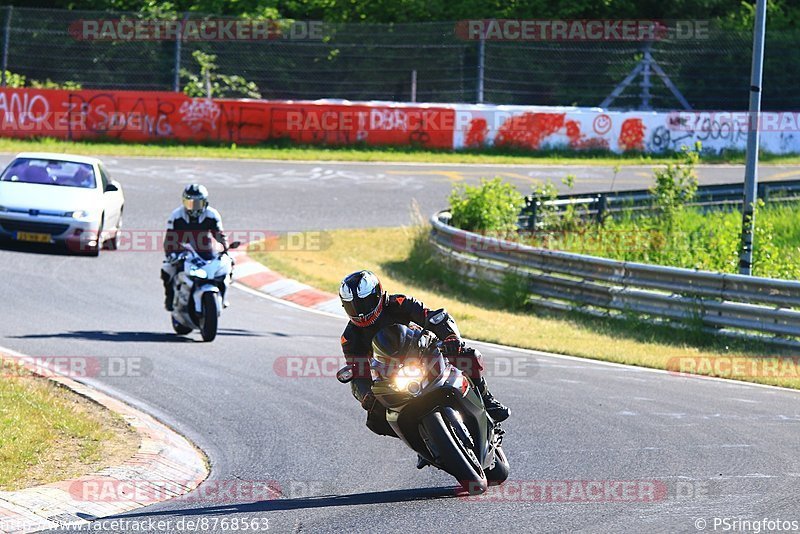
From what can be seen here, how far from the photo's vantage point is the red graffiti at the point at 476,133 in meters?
33.0

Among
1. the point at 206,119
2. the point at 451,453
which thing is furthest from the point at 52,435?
the point at 206,119

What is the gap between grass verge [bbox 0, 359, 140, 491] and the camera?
8148 millimetres

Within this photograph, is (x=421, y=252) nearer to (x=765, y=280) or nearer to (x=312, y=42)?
(x=765, y=280)

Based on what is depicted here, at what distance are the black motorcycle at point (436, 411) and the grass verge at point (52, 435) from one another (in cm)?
214

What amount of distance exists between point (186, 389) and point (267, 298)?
22.3 ft

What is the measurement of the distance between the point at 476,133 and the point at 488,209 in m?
12.1

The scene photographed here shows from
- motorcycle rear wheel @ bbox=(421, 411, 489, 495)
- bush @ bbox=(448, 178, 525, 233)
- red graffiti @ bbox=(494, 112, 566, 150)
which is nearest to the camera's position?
motorcycle rear wheel @ bbox=(421, 411, 489, 495)

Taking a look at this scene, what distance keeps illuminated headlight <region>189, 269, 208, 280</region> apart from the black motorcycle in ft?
20.2

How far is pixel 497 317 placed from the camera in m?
17.3

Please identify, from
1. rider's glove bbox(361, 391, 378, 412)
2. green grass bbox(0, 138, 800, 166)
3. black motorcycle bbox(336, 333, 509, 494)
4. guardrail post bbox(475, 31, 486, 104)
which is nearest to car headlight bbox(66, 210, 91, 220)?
green grass bbox(0, 138, 800, 166)

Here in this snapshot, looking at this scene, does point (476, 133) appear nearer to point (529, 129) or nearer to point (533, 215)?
point (529, 129)

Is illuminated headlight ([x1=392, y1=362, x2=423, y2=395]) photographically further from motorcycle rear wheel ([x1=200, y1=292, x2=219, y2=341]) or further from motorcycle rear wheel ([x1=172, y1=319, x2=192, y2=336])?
motorcycle rear wheel ([x1=172, y1=319, x2=192, y2=336])

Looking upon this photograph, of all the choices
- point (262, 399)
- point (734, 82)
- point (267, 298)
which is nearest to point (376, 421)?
point (262, 399)

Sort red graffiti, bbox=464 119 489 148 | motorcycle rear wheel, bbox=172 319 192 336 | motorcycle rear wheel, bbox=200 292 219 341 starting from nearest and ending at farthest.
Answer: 1. motorcycle rear wheel, bbox=200 292 219 341
2. motorcycle rear wheel, bbox=172 319 192 336
3. red graffiti, bbox=464 119 489 148
